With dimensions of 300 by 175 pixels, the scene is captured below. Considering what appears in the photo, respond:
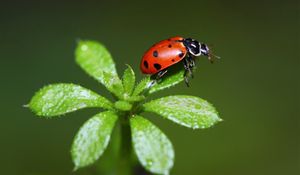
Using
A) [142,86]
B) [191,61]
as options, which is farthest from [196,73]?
[142,86]

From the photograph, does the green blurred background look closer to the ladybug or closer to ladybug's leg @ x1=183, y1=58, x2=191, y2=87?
the ladybug

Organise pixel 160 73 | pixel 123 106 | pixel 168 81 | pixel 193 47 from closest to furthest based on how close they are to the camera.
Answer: pixel 123 106, pixel 168 81, pixel 160 73, pixel 193 47

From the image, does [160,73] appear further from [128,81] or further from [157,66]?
[128,81]

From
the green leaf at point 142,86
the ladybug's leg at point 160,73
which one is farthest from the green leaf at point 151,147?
the ladybug's leg at point 160,73

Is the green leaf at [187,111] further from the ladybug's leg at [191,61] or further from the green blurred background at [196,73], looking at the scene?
the green blurred background at [196,73]

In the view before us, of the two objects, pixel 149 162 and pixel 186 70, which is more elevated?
pixel 186 70

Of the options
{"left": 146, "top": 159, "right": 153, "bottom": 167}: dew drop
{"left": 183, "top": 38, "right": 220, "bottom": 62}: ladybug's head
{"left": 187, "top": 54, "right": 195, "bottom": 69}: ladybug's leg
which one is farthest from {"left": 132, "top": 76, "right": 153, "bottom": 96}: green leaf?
{"left": 183, "top": 38, "right": 220, "bottom": 62}: ladybug's head
